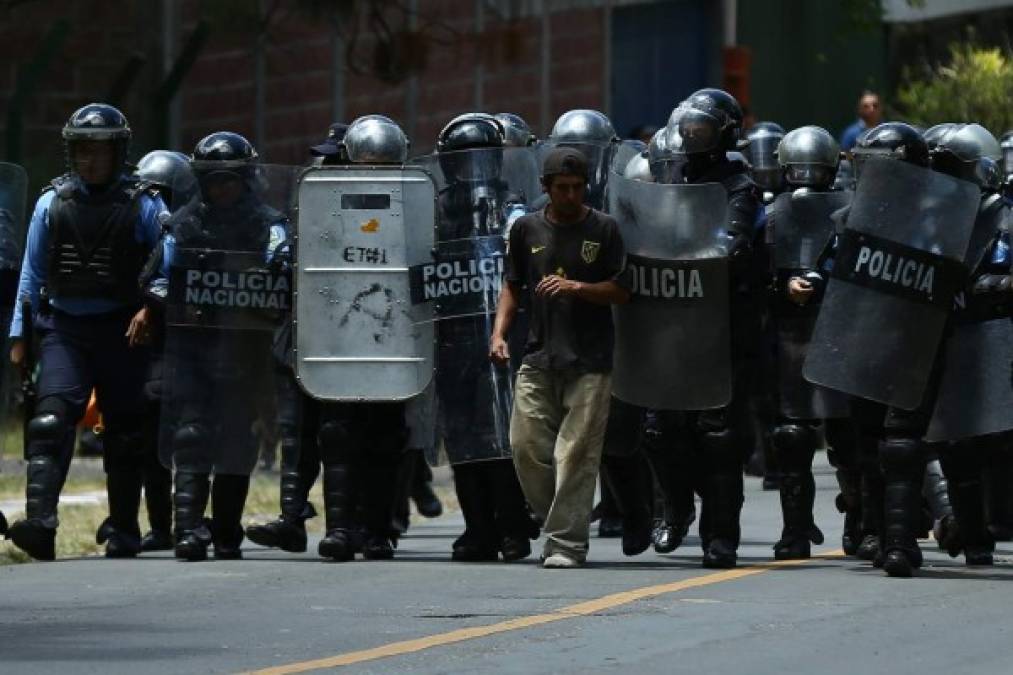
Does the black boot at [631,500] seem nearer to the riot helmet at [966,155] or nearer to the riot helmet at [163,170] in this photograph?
the riot helmet at [966,155]

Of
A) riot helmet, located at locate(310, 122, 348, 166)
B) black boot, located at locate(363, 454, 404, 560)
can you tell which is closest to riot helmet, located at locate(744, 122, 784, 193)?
riot helmet, located at locate(310, 122, 348, 166)

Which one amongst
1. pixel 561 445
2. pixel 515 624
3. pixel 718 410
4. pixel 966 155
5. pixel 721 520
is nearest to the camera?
pixel 515 624

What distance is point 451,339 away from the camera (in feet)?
45.2

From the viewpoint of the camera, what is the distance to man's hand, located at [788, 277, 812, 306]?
43.2ft

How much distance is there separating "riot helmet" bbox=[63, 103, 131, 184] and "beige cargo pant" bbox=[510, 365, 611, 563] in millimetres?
2254

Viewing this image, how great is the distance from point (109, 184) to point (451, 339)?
1762mm

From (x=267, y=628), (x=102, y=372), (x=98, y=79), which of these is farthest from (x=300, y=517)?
(x=98, y=79)

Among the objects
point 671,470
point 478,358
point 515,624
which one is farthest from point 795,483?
point 515,624

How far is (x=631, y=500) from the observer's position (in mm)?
13914

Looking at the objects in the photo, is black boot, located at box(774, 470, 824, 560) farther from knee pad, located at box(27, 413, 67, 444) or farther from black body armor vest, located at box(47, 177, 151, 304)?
knee pad, located at box(27, 413, 67, 444)

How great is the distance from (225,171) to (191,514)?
5.03 feet

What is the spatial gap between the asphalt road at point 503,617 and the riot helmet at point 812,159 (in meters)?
1.65

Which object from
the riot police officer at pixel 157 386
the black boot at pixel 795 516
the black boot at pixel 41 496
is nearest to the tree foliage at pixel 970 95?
the riot police officer at pixel 157 386

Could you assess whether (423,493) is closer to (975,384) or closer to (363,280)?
(363,280)
